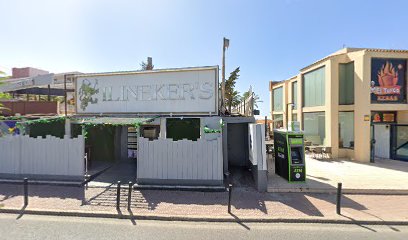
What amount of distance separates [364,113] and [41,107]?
21.2 m

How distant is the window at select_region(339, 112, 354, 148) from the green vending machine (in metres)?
7.04

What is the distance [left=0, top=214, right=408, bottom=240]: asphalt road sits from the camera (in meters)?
5.38

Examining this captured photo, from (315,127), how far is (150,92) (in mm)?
12307

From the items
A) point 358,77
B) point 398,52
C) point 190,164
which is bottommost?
point 190,164

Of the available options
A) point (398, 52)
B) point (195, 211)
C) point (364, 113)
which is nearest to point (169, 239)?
point (195, 211)

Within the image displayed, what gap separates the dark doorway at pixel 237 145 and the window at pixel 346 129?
6770 mm

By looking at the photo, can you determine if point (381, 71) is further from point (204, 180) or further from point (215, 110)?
point (204, 180)

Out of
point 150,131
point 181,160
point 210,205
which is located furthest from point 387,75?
point 150,131

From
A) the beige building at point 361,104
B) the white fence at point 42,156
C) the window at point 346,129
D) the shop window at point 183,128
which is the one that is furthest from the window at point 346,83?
the white fence at point 42,156

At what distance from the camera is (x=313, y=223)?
20.0ft

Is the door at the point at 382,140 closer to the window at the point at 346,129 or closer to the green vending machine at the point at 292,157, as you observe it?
the window at the point at 346,129

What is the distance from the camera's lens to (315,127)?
1644cm

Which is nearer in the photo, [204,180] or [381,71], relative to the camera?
[204,180]

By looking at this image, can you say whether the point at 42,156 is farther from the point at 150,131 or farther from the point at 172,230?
the point at 172,230
